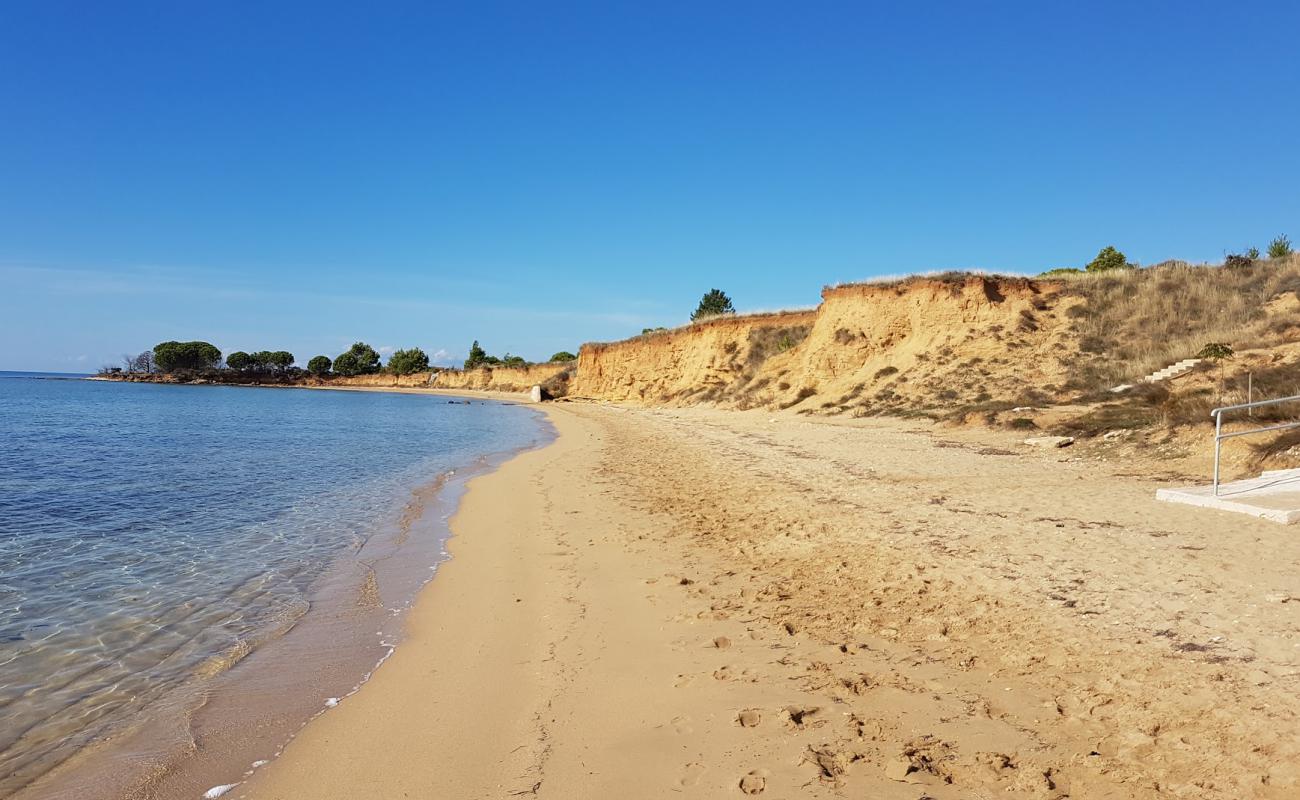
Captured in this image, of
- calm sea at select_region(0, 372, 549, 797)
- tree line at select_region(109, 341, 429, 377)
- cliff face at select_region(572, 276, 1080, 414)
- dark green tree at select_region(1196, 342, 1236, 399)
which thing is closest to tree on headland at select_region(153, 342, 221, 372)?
tree line at select_region(109, 341, 429, 377)

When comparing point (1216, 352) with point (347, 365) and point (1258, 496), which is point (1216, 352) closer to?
point (1258, 496)

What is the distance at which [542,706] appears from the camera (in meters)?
4.41

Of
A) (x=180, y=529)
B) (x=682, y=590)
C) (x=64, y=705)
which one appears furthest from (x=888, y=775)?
(x=180, y=529)

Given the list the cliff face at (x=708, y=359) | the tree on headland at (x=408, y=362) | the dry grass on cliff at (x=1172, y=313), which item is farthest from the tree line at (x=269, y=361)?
the dry grass on cliff at (x=1172, y=313)

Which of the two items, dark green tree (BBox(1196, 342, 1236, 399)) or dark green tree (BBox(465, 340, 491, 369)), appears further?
dark green tree (BBox(465, 340, 491, 369))

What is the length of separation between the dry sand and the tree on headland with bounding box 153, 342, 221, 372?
140975 mm

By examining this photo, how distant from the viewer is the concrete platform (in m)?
7.52

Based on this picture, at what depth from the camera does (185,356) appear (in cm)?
12575

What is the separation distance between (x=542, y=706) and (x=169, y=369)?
149910mm

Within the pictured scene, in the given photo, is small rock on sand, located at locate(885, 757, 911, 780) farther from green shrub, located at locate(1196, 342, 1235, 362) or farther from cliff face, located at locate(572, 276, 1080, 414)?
cliff face, located at locate(572, 276, 1080, 414)

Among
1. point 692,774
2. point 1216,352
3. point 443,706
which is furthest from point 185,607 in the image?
point 1216,352

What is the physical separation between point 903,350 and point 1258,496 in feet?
74.1

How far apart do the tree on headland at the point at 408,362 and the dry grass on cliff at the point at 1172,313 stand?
108834 mm

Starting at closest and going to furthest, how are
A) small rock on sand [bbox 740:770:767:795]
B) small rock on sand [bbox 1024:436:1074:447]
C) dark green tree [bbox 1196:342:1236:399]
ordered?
small rock on sand [bbox 740:770:767:795] < small rock on sand [bbox 1024:436:1074:447] < dark green tree [bbox 1196:342:1236:399]
